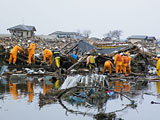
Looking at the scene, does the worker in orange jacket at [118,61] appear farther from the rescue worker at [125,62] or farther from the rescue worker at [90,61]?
the rescue worker at [90,61]

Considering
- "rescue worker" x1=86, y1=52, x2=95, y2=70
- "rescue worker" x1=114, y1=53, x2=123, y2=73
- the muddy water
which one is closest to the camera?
the muddy water

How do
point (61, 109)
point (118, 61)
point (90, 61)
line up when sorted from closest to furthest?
point (61, 109)
point (118, 61)
point (90, 61)

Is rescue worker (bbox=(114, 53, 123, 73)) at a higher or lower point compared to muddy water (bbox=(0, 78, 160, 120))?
higher

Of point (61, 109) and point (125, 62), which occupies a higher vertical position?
point (125, 62)

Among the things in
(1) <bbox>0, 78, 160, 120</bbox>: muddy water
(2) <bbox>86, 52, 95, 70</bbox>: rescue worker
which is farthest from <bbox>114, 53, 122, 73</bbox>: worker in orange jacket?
(1) <bbox>0, 78, 160, 120</bbox>: muddy water

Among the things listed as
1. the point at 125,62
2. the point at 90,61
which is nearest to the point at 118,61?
the point at 125,62

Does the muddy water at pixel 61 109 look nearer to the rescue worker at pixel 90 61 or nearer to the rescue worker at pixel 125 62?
the rescue worker at pixel 125 62

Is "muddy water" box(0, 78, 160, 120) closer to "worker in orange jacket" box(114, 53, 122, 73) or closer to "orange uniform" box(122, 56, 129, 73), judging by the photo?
"worker in orange jacket" box(114, 53, 122, 73)

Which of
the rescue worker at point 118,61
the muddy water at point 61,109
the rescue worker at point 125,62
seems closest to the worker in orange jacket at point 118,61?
the rescue worker at point 118,61

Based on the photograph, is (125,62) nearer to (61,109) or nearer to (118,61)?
(118,61)

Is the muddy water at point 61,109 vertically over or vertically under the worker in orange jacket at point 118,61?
under

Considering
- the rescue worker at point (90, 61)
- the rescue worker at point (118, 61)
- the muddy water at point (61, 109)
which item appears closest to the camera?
the muddy water at point (61, 109)

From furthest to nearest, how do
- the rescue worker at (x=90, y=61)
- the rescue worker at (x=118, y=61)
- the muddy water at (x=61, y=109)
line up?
1. the rescue worker at (x=90, y=61)
2. the rescue worker at (x=118, y=61)
3. the muddy water at (x=61, y=109)

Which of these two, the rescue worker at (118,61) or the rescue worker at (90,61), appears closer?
the rescue worker at (118,61)
